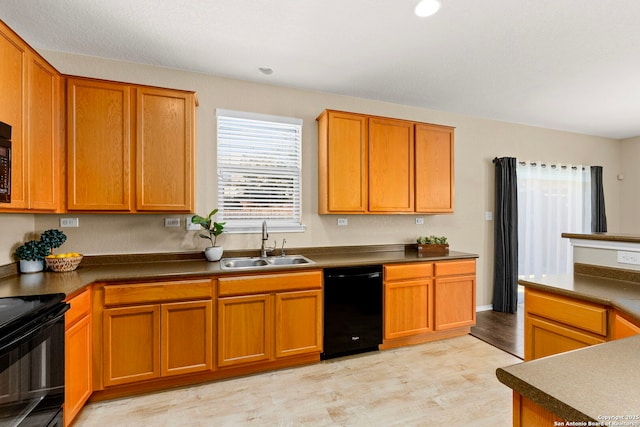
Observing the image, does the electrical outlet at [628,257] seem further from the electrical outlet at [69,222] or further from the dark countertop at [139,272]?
the electrical outlet at [69,222]

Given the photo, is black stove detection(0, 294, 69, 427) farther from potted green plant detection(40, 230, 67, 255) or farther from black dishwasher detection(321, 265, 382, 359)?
black dishwasher detection(321, 265, 382, 359)

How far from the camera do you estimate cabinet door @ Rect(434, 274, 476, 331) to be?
320 cm

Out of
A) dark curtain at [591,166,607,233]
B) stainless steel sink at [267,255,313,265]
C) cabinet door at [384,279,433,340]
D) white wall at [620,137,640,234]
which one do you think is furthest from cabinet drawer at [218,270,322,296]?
white wall at [620,137,640,234]

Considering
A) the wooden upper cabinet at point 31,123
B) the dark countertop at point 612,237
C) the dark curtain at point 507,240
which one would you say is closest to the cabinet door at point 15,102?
the wooden upper cabinet at point 31,123

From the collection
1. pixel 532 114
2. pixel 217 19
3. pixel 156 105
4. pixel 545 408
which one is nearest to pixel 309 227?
pixel 156 105

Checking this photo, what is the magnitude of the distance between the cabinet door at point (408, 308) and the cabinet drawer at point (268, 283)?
2.56ft

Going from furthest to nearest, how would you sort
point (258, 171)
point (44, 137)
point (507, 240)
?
point (507, 240) < point (258, 171) < point (44, 137)

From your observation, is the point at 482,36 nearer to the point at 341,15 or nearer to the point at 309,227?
the point at 341,15

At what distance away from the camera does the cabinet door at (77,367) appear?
180 cm

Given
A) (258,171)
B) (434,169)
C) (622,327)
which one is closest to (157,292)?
(258,171)

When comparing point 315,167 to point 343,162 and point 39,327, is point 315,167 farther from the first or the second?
point 39,327

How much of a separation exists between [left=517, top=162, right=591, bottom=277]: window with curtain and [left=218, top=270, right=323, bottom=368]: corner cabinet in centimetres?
351

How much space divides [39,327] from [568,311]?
2772 mm

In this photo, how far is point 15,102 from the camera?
1855 mm
